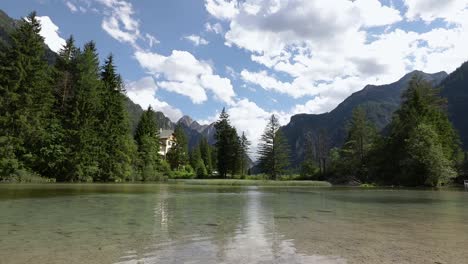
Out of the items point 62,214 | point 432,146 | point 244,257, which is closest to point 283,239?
point 244,257

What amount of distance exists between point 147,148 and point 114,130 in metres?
13.8

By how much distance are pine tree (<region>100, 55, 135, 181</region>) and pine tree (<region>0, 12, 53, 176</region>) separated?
9.00 metres

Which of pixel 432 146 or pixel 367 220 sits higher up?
pixel 432 146

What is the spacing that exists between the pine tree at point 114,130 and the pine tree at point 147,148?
20.0ft

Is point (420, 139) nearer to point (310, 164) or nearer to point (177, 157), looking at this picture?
point (310, 164)

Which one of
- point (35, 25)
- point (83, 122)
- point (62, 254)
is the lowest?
point (62, 254)

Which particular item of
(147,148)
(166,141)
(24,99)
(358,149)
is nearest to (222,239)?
(24,99)

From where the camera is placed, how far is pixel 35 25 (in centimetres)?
4228

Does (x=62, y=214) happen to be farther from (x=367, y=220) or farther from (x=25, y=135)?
(x=25, y=135)

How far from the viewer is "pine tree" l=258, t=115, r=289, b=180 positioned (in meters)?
84.4

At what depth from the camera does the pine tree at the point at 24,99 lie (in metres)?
37.8

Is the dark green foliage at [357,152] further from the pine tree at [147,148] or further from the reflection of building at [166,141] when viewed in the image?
the reflection of building at [166,141]

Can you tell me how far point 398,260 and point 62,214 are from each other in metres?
10.1

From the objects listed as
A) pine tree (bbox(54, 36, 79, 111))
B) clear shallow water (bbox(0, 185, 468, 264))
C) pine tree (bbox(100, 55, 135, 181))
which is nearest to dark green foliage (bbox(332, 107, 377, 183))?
pine tree (bbox(100, 55, 135, 181))
